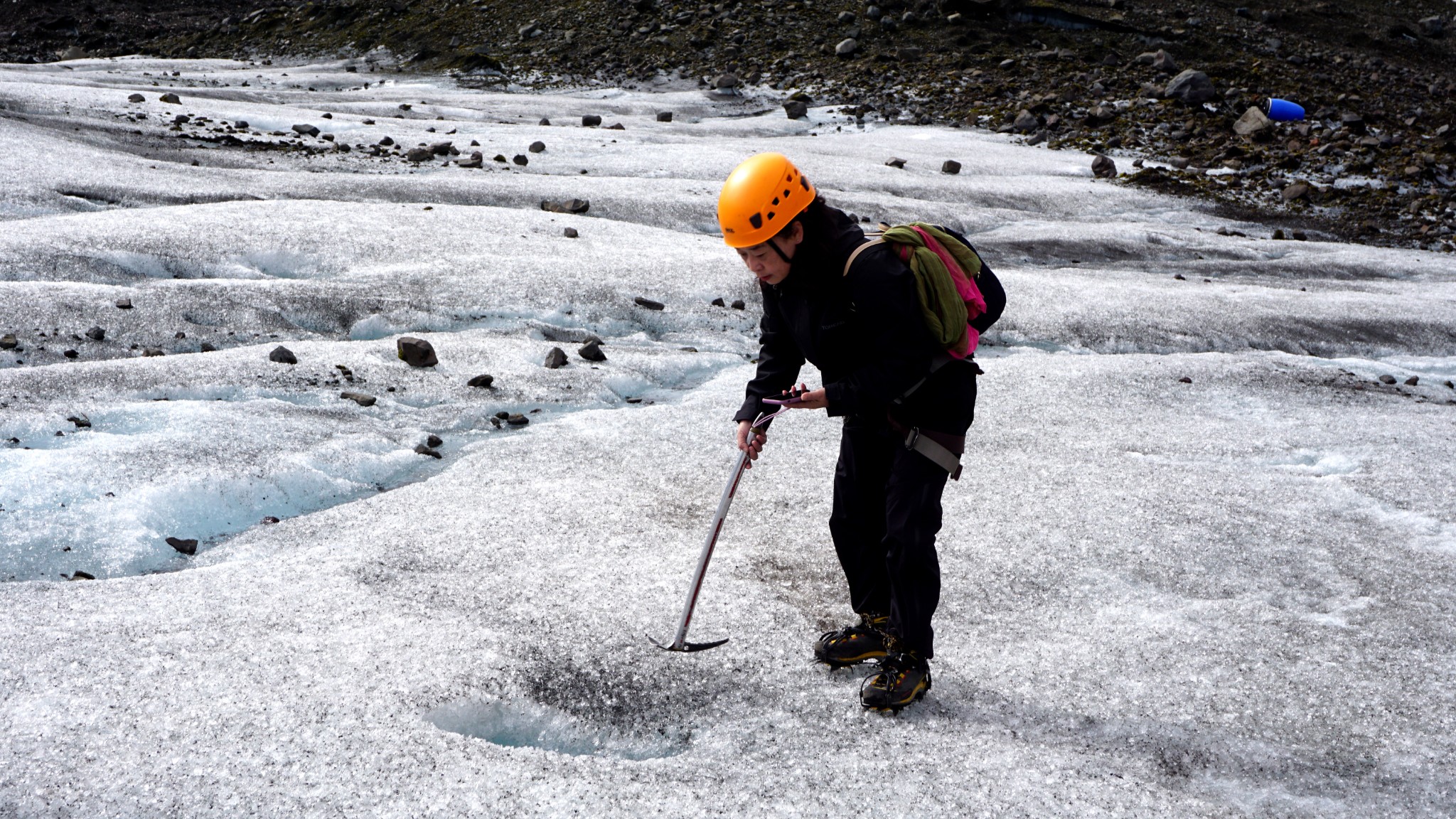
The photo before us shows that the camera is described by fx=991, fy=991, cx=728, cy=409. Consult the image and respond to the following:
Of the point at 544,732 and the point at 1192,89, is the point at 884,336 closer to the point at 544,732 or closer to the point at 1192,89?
the point at 544,732

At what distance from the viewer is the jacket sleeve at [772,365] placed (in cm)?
505

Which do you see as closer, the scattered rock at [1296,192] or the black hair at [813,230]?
the black hair at [813,230]

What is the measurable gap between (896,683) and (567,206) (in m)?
12.6

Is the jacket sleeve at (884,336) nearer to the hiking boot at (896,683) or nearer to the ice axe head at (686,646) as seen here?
the hiking boot at (896,683)

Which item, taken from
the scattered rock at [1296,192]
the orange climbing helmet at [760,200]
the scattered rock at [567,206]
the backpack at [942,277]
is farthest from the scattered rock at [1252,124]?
the orange climbing helmet at [760,200]

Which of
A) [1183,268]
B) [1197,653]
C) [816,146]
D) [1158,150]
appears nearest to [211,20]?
[816,146]

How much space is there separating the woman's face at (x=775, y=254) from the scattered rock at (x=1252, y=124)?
2358 centimetres

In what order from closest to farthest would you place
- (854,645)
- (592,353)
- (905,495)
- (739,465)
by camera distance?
(905,495), (739,465), (854,645), (592,353)

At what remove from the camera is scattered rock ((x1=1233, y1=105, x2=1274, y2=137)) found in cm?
2392

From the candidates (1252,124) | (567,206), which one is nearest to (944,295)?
(567,206)

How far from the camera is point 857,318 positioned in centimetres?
459

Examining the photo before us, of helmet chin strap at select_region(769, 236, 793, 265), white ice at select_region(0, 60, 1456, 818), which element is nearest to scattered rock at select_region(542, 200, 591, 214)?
white ice at select_region(0, 60, 1456, 818)

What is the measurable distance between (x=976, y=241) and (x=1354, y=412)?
789 centimetres

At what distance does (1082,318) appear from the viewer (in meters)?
12.8
